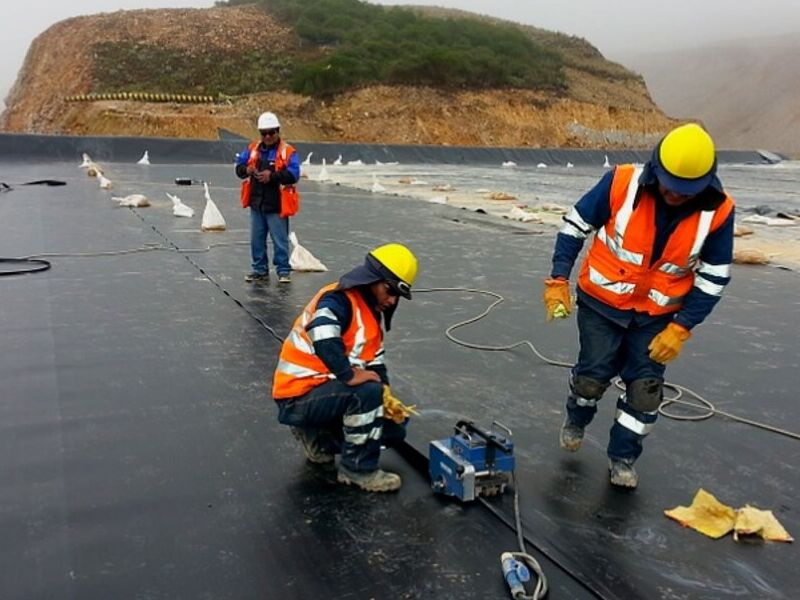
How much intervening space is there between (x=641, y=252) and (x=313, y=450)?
4.94 ft

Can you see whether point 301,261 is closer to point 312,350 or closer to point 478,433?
point 312,350

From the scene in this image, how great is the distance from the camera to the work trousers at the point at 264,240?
21.3 feet

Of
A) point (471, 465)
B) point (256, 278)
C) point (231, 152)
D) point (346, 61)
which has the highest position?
point (346, 61)

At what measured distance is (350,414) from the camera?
2.75 meters

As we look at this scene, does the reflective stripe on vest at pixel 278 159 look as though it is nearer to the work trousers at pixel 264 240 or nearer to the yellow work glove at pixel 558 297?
the work trousers at pixel 264 240

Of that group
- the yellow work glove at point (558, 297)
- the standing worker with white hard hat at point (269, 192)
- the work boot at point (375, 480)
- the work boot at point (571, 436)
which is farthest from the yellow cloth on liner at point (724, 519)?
the standing worker with white hard hat at point (269, 192)

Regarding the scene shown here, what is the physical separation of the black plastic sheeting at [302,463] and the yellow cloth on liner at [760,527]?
0.16ft

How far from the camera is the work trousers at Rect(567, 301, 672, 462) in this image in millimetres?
2895

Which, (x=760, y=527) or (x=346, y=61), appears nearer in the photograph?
(x=760, y=527)

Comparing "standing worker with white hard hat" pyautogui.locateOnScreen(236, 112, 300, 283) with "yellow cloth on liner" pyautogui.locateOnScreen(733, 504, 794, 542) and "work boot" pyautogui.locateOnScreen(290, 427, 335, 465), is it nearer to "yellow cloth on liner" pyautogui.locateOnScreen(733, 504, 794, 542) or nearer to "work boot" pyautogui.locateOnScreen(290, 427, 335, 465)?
"work boot" pyautogui.locateOnScreen(290, 427, 335, 465)

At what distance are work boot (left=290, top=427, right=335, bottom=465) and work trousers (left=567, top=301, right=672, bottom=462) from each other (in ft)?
3.46

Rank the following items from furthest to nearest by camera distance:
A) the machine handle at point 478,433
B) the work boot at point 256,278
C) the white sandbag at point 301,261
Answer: the white sandbag at point 301,261 → the work boot at point 256,278 → the machine handle at point 478,433

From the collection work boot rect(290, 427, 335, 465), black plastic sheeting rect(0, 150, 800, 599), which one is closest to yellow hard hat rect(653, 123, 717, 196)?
black plastic sheeting rect(0, 150, 800, 599)

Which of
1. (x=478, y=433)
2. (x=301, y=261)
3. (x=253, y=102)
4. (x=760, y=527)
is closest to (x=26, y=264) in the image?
(x=301, y=261)
